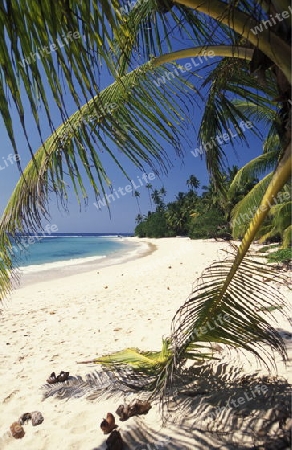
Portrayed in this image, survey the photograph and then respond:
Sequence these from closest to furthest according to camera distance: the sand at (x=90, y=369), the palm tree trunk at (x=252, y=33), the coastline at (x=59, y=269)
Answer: the palm tree trunk at (x=252, y=33) → the sand at (x=90, y=369) → the coastline at (x=59, y=269)

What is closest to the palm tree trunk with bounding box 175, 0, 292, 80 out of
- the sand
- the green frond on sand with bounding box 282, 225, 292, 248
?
the sand

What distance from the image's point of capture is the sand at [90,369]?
2.15m

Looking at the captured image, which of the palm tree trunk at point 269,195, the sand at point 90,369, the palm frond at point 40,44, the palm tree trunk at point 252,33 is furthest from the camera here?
the sand at point 90,369

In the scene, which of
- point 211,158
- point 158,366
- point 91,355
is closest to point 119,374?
point 158,366

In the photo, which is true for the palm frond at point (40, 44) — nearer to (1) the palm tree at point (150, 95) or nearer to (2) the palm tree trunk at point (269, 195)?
(1) the palm tree at point (150, 95)

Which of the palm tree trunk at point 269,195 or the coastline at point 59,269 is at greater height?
the palm tree trunk at point 269,195

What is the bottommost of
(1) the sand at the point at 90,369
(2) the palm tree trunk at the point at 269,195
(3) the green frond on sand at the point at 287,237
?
(3) the green frond on sand at the point at 287,237

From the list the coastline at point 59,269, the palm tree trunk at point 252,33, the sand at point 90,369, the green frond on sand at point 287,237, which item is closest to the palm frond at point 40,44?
the palm tree trunk at point 252,33

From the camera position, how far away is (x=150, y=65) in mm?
2215

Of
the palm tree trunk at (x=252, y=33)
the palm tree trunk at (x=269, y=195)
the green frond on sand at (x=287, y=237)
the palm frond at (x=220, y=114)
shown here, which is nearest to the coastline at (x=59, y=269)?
the palm frond at (x=220, y=114)

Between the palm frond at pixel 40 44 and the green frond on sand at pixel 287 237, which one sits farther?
the green frond on sand at pixel 287 237

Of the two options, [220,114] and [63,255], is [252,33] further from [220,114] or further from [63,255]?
[63,255]

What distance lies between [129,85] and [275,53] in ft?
4.14

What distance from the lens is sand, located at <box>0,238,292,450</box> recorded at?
2154 millimetres
